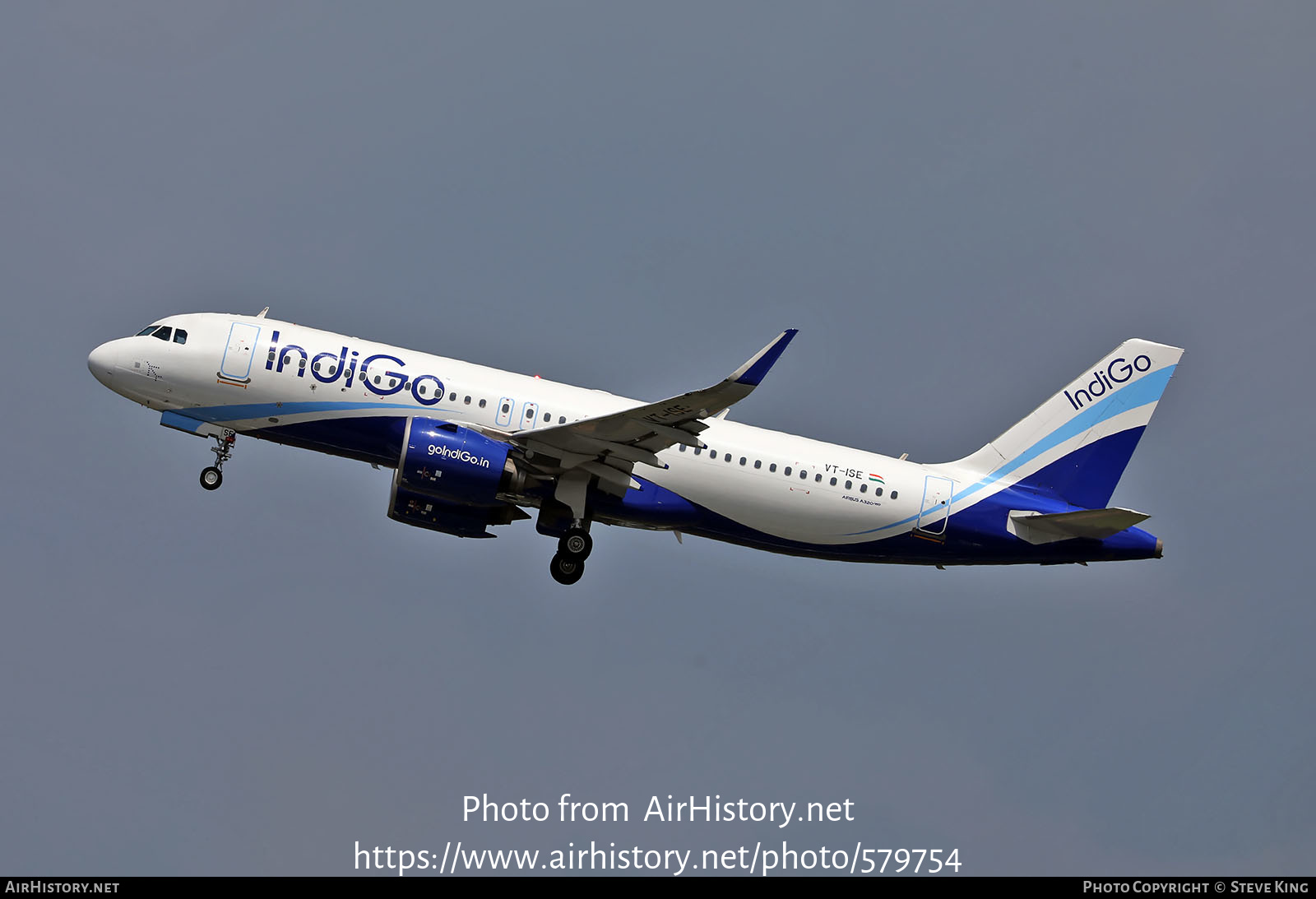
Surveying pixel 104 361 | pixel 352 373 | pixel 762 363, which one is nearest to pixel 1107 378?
pixel 762 363

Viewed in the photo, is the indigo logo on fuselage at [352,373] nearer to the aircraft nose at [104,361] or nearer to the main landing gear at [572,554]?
the aircraft nose at [104,361]

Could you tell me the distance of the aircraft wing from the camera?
37406 millimetres

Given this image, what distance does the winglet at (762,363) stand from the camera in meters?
36.5

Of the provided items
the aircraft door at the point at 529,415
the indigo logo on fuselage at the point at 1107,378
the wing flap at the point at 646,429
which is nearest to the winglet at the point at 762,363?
the wing flap at the point at 646,429

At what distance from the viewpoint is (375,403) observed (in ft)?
137

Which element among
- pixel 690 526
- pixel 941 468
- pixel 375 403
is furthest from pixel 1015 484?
pixel 375 403

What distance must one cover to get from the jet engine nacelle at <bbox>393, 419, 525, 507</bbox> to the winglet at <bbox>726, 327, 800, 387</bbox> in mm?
7971

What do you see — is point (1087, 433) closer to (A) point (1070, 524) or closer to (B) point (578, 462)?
(A) point (1070, 524)

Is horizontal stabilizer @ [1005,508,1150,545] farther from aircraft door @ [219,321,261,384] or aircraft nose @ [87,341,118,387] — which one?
aircraft nose @ [87,341,118,387]

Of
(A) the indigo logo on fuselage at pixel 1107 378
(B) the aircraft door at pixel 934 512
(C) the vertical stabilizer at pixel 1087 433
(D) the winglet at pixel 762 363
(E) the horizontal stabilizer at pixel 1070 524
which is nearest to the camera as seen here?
(D) the winglet at pixel 762 363

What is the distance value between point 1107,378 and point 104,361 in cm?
3051

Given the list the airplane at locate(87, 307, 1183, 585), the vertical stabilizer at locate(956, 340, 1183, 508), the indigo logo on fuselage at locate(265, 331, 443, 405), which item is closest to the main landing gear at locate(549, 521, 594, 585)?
the airplane at locate(87, 307, 1183, 585)

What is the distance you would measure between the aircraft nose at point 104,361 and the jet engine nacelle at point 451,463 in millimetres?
9120

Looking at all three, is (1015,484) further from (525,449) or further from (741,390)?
(525,449)
